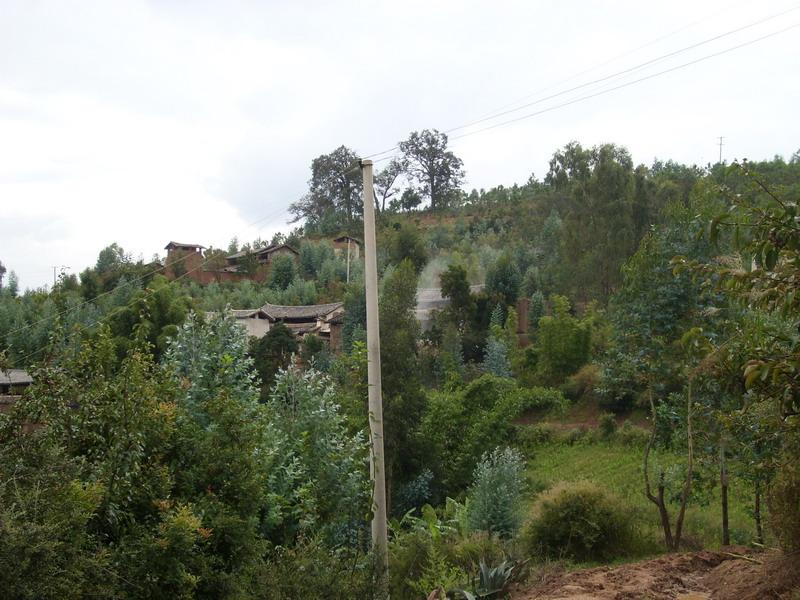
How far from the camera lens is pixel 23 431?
256 inches

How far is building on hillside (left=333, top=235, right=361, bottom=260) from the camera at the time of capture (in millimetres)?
46888

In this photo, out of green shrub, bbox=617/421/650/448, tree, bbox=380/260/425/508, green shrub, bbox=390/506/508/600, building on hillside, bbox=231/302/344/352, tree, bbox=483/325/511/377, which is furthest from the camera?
building on hillside, bbox=231/302/344/352

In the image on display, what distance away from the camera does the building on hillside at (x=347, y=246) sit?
46888mm

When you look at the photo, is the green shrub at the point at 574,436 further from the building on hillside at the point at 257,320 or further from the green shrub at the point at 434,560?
the building on hillside at the point at 257,320

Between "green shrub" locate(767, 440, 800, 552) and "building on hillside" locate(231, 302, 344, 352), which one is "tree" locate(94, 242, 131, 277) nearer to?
"building on hillside" locate(231, 302, 344, 352)

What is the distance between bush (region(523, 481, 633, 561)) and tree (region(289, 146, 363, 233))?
43.3 metres

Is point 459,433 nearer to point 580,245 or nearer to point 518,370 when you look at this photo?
point 518,370

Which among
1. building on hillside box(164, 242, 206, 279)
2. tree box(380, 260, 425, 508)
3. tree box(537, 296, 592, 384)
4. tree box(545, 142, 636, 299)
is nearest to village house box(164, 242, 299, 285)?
building on hillside box(164, 242, 206, 279)

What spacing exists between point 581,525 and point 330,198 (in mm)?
48497

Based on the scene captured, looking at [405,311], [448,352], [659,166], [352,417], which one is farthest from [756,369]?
[659,166]

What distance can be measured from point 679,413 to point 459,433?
10951 millimetres

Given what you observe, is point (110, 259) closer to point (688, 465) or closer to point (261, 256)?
point (261, 256)

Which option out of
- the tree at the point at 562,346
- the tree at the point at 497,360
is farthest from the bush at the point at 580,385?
the tree at the point at 497,360

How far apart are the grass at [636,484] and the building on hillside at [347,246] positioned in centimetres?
2617
